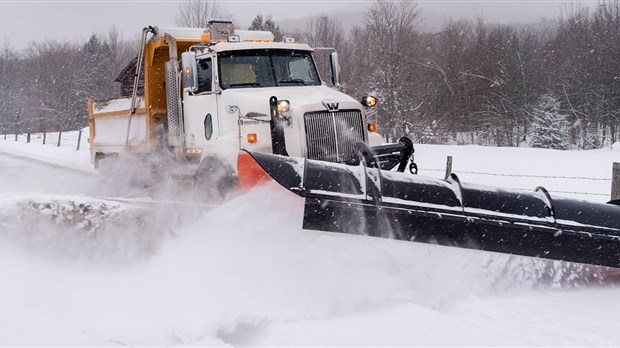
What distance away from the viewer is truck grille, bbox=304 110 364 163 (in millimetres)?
6535

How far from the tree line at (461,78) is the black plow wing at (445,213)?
28207 mm

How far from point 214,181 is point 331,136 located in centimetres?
150

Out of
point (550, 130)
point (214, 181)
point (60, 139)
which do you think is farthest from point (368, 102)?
point (550, 130)

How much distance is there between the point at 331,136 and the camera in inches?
262

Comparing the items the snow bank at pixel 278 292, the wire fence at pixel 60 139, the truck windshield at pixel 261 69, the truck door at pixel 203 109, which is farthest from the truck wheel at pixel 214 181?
the wire fence at pixel 60 139

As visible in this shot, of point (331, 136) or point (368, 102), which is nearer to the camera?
point (331, 136)

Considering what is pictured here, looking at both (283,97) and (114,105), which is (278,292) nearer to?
(283,97)

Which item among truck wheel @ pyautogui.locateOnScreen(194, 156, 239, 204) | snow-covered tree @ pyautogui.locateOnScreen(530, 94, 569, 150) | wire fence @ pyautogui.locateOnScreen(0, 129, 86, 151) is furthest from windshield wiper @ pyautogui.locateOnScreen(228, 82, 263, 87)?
snow-covered tree @ pyautogui.locateOnScreen(530, 94, 569, 150)

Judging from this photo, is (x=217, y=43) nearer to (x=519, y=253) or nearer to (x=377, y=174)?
(x=377, y=174)

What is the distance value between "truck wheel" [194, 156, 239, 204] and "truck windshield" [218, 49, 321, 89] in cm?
124

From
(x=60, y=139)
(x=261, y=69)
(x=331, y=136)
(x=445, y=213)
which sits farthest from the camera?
(x=60, y=139)

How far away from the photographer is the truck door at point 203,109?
7391 mm

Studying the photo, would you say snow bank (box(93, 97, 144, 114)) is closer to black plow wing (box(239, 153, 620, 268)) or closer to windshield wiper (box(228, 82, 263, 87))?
windshield wiper (box(228, 82, 263, 87))

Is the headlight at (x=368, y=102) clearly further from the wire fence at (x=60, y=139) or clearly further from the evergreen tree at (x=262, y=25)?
the evergreen tree at (x=262, y=25)
